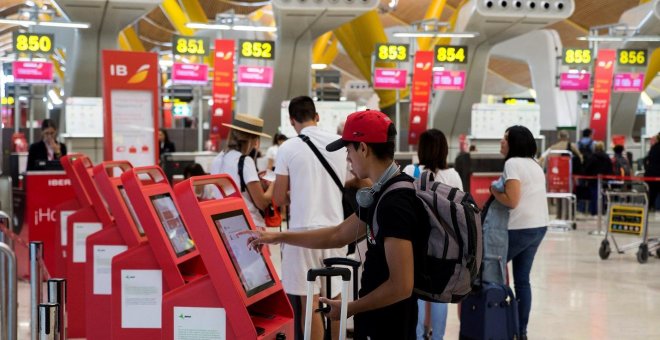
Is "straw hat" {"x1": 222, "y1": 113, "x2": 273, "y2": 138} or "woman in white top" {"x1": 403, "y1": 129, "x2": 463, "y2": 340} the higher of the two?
"straw hat" {"x1": 222, "y1": 113, "x2": 273, "y2": 138}

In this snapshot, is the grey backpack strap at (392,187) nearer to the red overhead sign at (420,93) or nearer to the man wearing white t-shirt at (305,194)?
the man wearing white t-shirt at (305,194)

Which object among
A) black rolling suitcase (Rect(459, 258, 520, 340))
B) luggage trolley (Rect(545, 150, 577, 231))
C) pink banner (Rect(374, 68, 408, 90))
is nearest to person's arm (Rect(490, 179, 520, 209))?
black rolling suitcase (Rect(459, 258, 520, 340))

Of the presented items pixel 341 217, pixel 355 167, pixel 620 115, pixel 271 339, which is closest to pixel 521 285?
pixel 341 217

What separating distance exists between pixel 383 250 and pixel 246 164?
9.33 feet

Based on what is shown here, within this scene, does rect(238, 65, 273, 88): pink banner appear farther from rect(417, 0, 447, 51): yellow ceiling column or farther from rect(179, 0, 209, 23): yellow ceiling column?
rect(417, 0, 447, 51): yellow ceiling column

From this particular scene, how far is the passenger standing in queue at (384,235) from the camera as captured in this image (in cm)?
286

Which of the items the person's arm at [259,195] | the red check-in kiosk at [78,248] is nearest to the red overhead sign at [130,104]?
the red check-in kiosk at [78,248]

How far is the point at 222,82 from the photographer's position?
69.1 ft

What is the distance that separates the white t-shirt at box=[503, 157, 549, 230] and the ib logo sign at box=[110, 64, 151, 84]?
4062mm

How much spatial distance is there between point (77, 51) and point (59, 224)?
10.1 meters

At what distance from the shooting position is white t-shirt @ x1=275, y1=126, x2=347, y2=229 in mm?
5055

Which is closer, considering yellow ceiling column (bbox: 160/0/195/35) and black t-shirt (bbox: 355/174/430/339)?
black t-shirt (bbox: 355/174/430/339)

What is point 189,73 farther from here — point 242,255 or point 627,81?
point 242,255

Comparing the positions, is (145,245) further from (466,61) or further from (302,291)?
(466,61)
